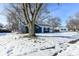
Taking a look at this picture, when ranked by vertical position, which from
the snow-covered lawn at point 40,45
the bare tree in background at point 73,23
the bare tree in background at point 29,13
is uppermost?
the bare tree in background at point 29,13

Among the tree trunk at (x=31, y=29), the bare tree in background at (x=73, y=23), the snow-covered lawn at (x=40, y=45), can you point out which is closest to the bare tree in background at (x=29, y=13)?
the tree trunk at (x=31, y=29)

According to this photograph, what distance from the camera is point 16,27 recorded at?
2.42m

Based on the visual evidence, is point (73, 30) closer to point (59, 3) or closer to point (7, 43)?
point (59, 3)

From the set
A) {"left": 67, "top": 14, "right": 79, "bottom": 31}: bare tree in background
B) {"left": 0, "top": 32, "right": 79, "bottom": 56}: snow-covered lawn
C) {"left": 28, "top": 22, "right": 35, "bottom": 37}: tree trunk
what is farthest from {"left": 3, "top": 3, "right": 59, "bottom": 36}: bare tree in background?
{"left": 67, "top": 14, "right": 79, "bottom": 31}: bare tree in background

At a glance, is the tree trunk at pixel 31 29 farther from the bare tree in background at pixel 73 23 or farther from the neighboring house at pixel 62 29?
the bare tree in background at pixel 73 23

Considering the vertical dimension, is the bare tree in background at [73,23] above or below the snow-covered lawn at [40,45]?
above

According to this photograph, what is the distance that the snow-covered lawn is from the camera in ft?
7.84

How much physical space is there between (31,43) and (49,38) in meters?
0.22

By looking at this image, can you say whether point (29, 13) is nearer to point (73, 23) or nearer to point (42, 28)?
point (42, 28)

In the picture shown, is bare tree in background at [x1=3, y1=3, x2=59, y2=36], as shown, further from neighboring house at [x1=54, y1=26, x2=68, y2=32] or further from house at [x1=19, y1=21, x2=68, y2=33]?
neighboring house at [x1=54, y1=26, x2=68, y2=32]

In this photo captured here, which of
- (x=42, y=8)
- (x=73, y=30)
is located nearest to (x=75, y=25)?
(x=73, y=30)

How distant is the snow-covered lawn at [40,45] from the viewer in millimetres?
2389

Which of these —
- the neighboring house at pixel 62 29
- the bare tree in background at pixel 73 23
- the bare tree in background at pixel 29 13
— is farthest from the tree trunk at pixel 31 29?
the bare tree in background at pixel 73 23

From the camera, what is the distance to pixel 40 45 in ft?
7.97
